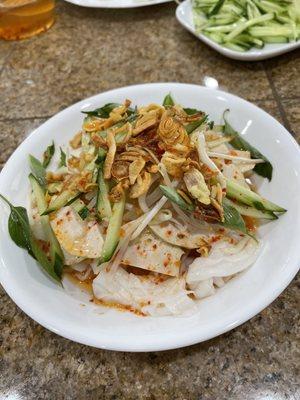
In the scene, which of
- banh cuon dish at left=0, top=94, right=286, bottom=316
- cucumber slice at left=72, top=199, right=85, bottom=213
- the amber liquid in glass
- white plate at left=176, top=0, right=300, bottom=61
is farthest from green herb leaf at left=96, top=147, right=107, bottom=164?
the amber liquid in glass

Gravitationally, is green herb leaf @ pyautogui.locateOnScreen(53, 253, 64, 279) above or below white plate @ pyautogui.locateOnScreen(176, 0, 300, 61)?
below

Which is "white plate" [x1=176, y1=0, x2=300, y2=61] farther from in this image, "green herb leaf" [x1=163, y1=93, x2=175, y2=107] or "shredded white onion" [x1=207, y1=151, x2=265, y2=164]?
"shredded white onion" [x1=207, y1=151, x2=265, y2=164]

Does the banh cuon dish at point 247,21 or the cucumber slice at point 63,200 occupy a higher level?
the banh cuon dish at point 247,21

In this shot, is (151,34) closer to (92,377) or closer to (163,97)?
(163,97)

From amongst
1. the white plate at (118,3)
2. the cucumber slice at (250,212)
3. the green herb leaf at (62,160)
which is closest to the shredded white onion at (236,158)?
the cucumber slice at (250,212)

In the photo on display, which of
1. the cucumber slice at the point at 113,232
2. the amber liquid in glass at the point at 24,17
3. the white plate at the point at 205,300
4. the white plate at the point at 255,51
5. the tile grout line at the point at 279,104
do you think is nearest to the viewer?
the white plate at the point at 205,300

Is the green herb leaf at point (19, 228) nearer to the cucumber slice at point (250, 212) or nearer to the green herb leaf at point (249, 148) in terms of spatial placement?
the cucumber slice at point (250, 212)

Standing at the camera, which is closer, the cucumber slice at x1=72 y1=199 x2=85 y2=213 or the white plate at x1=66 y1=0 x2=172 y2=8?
the cucumber slice at x1=72 y1=199 x2=85 y2=213
